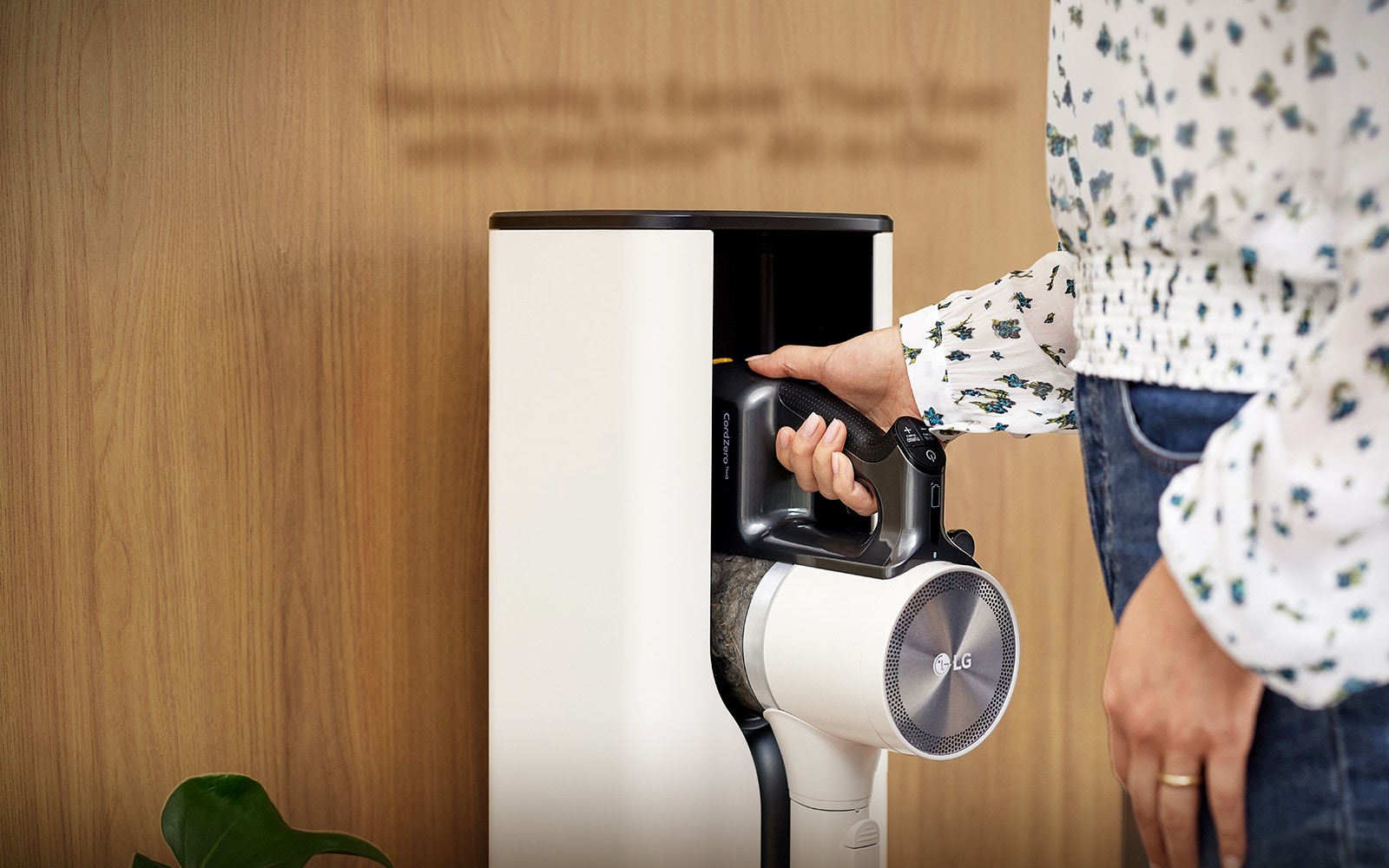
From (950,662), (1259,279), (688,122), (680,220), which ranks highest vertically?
(688,122)

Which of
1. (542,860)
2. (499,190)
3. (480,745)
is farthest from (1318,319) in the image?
(480,745)

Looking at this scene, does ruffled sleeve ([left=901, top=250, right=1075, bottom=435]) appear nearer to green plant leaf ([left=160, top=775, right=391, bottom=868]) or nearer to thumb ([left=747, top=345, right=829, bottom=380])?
thumb ([left=747, top=345, right=829, bottom=380])

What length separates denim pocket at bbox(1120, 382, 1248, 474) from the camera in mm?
549

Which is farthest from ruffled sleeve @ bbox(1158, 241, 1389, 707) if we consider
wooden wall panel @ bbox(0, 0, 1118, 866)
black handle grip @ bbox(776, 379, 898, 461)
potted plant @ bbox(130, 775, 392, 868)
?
wooden wall panel @ bbox(0, 0, 1118, 866)

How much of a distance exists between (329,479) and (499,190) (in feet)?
1.28

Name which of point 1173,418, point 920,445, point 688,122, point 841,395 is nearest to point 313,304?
point 688,122

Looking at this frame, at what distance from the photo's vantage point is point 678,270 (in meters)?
1.05

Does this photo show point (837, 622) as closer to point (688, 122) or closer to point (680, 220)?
point (680, 220)

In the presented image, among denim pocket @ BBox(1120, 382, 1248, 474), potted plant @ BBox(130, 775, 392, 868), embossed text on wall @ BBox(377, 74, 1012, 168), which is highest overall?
embossed text on wall @ BBox(377, 74, 1012, 168)

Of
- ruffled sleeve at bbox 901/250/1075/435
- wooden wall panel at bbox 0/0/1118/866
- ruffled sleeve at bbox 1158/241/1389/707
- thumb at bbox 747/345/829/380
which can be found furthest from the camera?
wooden wall panel at bbox 0/0/1118/866

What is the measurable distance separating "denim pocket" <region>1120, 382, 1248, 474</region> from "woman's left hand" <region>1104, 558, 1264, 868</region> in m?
0.06

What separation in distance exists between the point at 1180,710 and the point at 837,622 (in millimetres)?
475

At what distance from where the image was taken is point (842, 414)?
1.07m

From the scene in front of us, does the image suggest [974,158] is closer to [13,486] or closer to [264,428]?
[264,428]
